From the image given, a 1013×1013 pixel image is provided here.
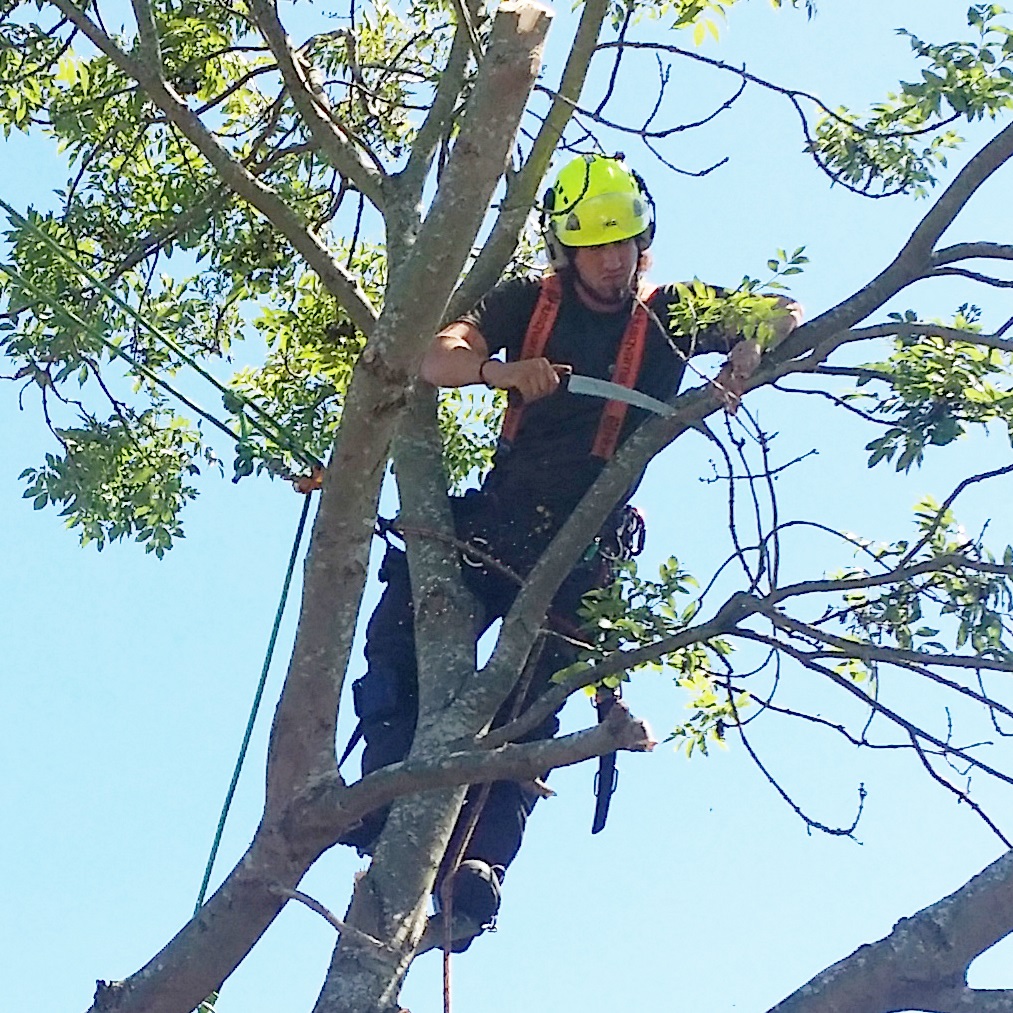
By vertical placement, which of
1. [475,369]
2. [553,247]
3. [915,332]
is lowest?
[915,332]

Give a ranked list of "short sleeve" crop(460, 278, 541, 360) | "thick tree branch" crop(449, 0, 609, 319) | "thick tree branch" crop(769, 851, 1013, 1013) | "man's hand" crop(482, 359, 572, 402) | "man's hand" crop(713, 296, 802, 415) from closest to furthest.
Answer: "thick tree branch" crop(769, 851, 1013, 1013) < "man's hand" crop(713, 296, 802, 415) < "man's hand" crop(482, 359, 572, 402) < "thick tree branch" crop(449, 0, 609, 319) < "short sleeve" crop(460, 278, 541, 360)

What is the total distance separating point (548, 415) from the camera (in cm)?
436

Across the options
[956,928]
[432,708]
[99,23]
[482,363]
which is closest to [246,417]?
[482,363]

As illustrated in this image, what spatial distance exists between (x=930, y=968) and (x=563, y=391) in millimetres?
1779

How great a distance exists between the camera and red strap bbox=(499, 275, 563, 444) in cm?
432

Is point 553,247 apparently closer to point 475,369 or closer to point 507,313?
point 507,313

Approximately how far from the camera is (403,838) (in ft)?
12.1

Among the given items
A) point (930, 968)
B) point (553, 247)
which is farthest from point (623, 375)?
point (930, 968)

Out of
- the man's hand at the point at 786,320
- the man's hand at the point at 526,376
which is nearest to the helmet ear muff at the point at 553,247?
the man's hand at the point at 526,376

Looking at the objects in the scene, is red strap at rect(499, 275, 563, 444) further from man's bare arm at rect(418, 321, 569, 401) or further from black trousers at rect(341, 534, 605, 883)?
black trousers at rect(341, 534, 605, 883)

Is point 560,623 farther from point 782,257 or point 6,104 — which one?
point 6,104

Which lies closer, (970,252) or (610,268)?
(970,252)

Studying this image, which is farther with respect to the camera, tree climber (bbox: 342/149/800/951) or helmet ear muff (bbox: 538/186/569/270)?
helmet ear muff (bbox: 538/186/569/270)

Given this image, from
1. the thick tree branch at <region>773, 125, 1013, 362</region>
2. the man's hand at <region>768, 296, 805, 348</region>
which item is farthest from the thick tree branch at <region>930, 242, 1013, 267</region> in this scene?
the man's hand at <region>768, 296, 805, 348</region>
